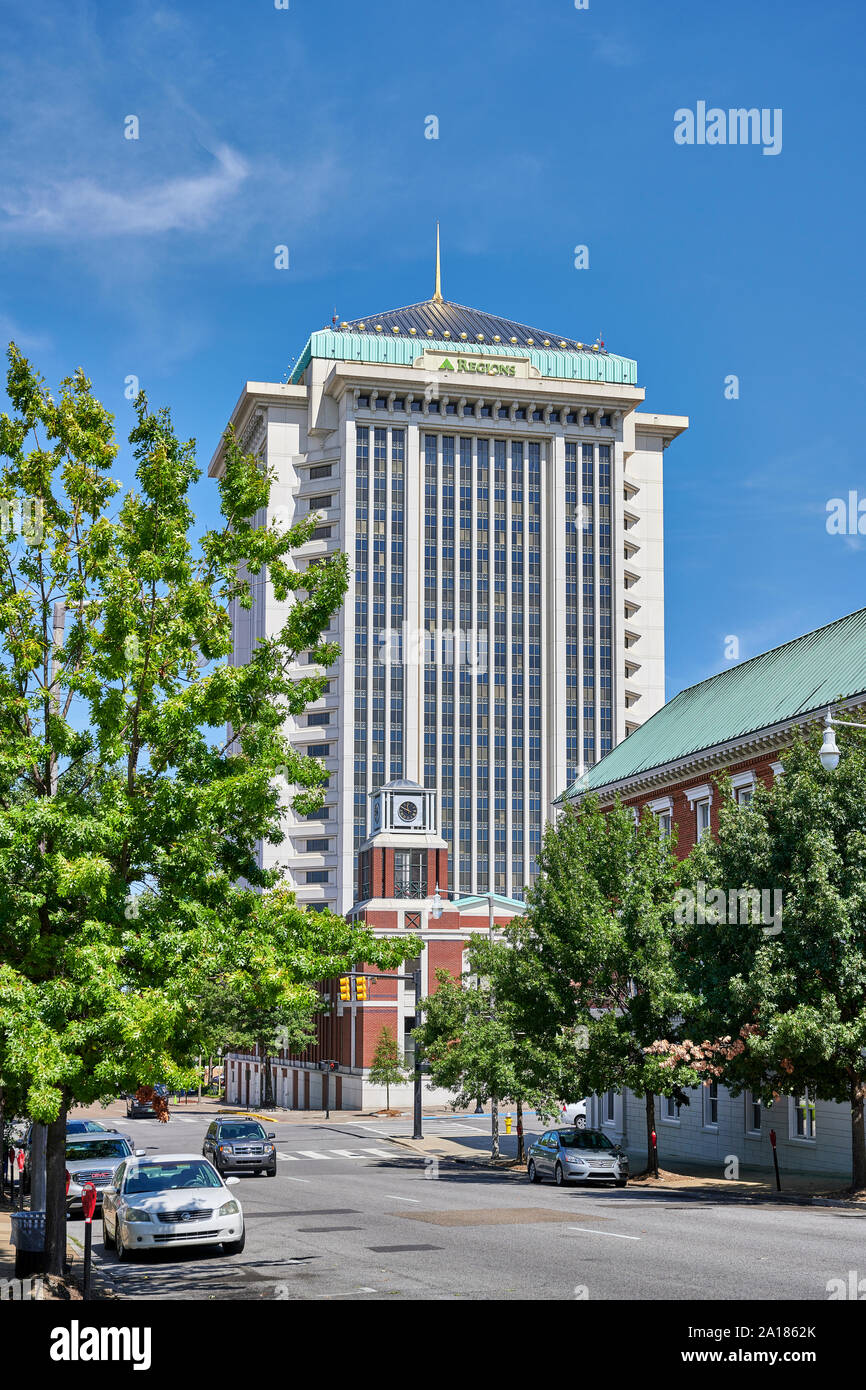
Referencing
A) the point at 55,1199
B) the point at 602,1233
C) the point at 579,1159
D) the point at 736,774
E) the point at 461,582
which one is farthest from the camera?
the point at 461,582

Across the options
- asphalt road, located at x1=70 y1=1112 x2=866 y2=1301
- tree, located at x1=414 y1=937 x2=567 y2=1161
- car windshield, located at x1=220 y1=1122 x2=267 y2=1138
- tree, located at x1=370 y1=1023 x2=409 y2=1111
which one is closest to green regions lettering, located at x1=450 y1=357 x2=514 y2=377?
tree, located at x1=370 y1=1023 x2=409 y2=1111

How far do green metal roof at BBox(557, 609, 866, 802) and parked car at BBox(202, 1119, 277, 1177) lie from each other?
60.7 ft

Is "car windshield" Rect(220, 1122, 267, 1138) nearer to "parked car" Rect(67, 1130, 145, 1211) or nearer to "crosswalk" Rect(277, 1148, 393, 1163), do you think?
"parked car" Rect(67, 1130, 145, 1211)

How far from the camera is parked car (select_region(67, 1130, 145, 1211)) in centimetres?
3064

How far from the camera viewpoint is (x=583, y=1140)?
1457 inches

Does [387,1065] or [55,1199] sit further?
[387,1065]

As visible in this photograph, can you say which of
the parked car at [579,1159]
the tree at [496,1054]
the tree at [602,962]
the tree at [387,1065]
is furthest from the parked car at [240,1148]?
the tree at [387,1065]

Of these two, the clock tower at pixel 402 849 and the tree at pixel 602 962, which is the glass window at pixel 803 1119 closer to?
the tree at pixel 602 962

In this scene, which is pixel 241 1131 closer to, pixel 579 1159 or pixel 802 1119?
pixel 579 1159

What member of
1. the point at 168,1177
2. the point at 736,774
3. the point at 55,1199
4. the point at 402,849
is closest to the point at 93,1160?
the point at 168,1177

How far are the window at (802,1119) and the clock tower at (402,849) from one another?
55.1 m

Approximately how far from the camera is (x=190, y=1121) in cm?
8206

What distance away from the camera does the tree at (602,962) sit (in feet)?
116

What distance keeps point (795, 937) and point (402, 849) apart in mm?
65149
